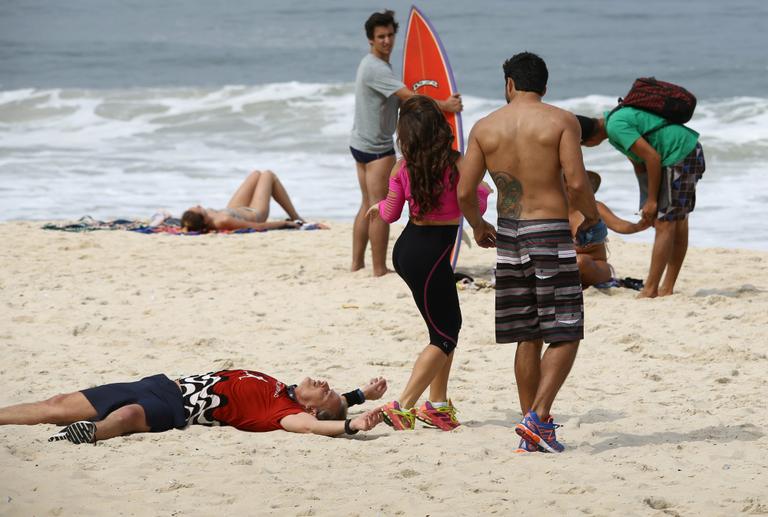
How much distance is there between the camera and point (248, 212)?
9.99 metres

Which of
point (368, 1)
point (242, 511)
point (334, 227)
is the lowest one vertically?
point (242, 511)

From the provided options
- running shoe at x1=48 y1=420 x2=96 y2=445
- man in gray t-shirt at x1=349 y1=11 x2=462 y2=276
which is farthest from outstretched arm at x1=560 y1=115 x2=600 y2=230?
man in gray t-shirt at x1=349 y1=11 x2=462 y2=276

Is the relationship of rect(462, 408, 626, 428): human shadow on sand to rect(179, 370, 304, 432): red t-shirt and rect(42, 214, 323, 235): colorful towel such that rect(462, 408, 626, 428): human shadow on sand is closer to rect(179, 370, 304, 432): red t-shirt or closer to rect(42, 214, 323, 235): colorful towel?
rect(179, 370, 304, 432): red t-shirt

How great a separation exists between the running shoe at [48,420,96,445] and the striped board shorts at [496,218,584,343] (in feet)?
5.27

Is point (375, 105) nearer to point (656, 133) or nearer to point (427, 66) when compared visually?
point (427, 66)

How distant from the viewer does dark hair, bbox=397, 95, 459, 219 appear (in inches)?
166

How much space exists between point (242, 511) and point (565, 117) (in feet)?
6.04

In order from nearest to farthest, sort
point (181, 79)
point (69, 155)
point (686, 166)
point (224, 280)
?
1. point (686, 166)
2. point (224, 280)
3. point (69, 155)
4. point (181, 79)

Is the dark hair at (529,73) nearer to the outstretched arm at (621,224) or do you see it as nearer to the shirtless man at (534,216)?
the shirtless man at (534,216)

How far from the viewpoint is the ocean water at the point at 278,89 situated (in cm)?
1260

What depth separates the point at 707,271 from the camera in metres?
7.91

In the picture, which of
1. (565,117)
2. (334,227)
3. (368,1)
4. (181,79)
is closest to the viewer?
(565,117)

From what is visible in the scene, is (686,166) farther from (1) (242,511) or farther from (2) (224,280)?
(1) (242,511)

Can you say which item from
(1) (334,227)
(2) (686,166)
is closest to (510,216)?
(2) (686,166)
